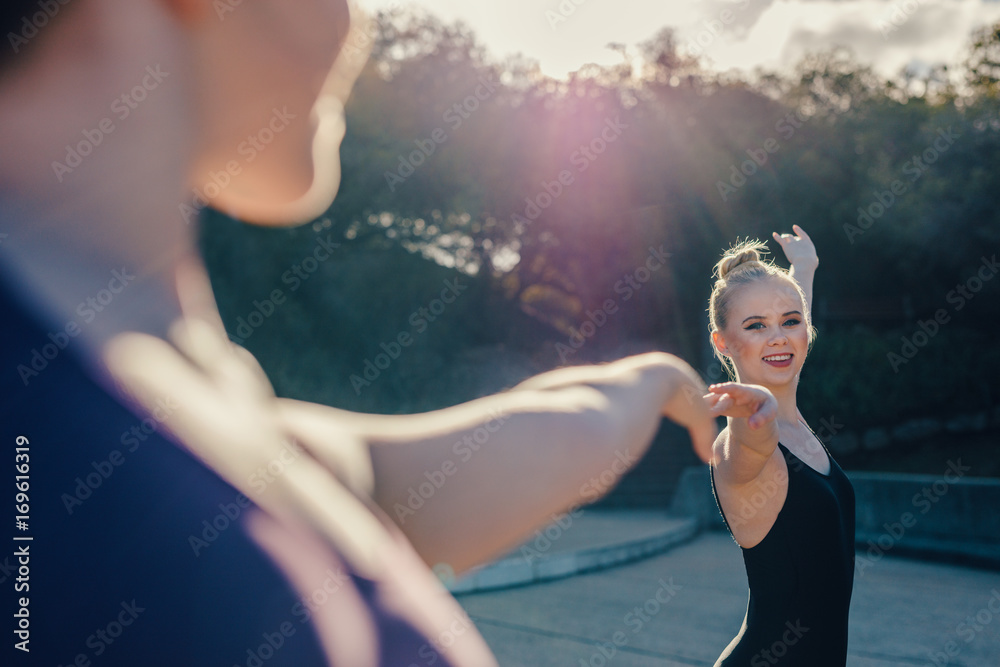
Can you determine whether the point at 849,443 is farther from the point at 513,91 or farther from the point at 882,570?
the point at 513,91

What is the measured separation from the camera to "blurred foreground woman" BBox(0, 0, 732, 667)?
1.05 ft

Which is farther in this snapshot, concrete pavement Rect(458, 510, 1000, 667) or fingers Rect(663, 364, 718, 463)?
concrete pavement Rect(458, 510, 1000, 667)

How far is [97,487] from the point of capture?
347 mm

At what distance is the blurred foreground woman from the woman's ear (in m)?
2.02

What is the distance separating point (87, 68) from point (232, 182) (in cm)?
14

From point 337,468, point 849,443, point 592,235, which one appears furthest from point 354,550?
point 592,235

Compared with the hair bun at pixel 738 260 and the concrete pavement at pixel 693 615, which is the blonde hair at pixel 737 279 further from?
the concrete pavement at pixel 693 615

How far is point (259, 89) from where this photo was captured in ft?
1.59

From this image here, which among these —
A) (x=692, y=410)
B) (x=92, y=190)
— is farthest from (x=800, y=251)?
(x=92, y=190)

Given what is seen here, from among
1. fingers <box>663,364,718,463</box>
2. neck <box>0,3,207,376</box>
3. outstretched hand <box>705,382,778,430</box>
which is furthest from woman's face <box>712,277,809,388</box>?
neck <box>0,3,207,376</box>

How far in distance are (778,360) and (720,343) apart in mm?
198

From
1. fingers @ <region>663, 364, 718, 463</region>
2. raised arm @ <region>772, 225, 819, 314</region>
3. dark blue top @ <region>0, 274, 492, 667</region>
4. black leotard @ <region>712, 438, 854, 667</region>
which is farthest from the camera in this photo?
raised arm @ <region>772, 225, 819, 314</region>

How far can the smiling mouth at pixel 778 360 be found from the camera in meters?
2.31

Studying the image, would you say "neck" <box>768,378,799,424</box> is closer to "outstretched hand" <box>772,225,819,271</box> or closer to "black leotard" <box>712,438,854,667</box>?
"black leotard" <box>712,438,854,667</box>
